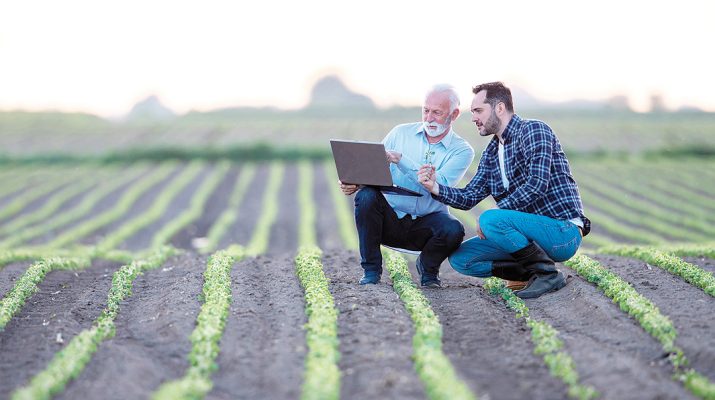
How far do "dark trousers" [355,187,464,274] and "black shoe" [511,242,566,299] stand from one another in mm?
679

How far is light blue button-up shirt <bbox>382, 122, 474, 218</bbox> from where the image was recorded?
7.74 metres

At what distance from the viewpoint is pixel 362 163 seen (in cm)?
745

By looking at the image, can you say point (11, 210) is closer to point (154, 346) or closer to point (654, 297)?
point (154, 346)

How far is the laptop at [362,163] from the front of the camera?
7.36 meters

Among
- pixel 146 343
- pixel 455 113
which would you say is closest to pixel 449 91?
pixel 455 113

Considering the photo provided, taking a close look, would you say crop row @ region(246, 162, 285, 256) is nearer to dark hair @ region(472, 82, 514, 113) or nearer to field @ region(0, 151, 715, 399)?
field @ region(0, 151, 715, 399)

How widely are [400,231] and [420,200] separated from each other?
1.24 feet

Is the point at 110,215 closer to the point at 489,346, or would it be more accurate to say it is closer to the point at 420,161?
the point at 420,161

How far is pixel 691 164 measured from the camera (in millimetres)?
31438

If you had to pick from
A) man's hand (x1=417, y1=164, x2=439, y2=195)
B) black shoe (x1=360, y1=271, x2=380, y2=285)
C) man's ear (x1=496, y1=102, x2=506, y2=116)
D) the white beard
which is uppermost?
man's ear (x1=496, y1=102, x2=506, y2=116)

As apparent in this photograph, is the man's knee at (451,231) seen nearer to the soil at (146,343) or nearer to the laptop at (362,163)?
the laptop at (362,163)

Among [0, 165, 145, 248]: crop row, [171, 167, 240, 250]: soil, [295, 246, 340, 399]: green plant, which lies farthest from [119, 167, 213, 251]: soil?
[295, 246, 340, 399]: green plant

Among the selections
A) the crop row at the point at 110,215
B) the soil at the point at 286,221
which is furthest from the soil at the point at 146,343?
the crop row at the point at 110,215

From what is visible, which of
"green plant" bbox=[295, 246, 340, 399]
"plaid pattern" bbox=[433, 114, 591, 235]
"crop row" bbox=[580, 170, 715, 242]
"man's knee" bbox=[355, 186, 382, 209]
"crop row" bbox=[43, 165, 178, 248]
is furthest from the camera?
"crop row" bbox=[580, 170, 715, 242]
